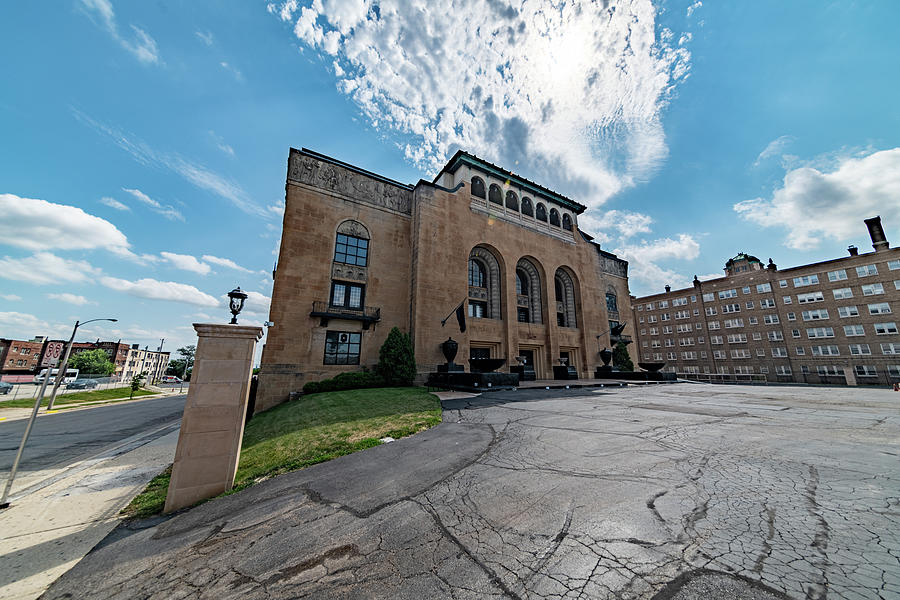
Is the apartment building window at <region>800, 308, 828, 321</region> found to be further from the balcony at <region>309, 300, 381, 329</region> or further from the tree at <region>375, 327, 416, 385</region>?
the balcony at <region>309, 300, 381, 329</region>

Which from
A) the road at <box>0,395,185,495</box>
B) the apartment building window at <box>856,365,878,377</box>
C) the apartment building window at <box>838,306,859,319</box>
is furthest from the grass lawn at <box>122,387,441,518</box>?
the apartment building window at <box>838,306,859,319</box>

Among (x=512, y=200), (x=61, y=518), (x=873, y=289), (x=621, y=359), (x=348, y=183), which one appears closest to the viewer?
(x=61, y=518)

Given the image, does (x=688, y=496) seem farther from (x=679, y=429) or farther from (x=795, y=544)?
(x=679, y=429)

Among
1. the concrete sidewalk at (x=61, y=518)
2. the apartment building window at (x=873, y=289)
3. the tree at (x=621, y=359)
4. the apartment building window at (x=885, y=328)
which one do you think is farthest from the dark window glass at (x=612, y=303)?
the concrete sidewalk at (x=61, y=518)

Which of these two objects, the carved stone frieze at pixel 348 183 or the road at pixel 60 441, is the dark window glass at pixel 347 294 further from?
the road at pixel 60 441

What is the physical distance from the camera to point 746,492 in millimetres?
3270

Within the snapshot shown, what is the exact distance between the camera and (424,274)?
70.2ft

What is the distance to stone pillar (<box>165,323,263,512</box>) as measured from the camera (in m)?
4.77

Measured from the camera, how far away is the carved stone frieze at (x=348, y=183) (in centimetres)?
1977

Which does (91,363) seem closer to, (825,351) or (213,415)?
(213,415)

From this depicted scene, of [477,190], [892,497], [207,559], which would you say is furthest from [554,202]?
[207,559]

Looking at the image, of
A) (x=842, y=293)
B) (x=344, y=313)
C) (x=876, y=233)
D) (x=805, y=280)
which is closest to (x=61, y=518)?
(x=344, y=313)

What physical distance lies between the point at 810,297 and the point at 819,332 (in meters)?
4.92

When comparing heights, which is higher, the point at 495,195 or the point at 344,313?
the point at 495,195
